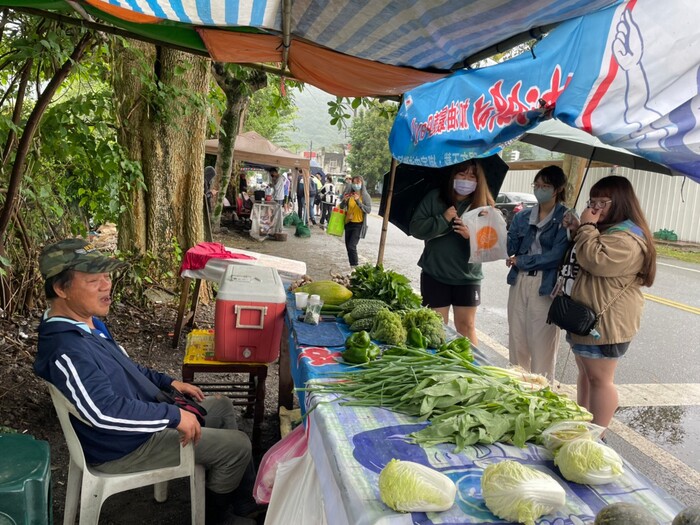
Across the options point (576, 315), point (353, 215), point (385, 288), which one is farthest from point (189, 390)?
point (353, 215)

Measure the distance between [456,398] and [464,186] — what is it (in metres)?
2.36

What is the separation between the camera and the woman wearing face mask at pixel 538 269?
3725mm

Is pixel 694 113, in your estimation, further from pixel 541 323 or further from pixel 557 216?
pixel 541 323

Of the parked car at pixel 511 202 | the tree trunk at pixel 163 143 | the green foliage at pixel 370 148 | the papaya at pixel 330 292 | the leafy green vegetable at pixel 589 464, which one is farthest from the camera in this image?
the green foliage at pixel 370 148

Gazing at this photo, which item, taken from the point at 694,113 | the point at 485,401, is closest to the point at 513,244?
the point at 694,113

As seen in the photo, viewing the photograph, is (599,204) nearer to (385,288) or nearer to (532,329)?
(532,329)

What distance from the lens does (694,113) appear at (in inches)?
90.2

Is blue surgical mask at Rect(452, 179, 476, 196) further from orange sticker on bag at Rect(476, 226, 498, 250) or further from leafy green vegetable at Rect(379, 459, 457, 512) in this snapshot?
leafy green vegetable at Rect(379, 459, 457, 512)

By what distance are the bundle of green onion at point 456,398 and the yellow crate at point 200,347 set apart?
132cm

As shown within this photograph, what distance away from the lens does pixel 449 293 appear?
4211 mm

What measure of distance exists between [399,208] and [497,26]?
7.42ft

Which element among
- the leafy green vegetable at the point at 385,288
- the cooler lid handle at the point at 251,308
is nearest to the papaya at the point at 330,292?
the leafy green vegetable at the point at 385,288

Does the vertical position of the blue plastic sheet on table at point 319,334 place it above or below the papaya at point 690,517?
below

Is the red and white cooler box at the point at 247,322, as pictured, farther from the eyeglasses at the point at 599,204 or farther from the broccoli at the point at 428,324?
the eyeglasses at the point at 599,204
